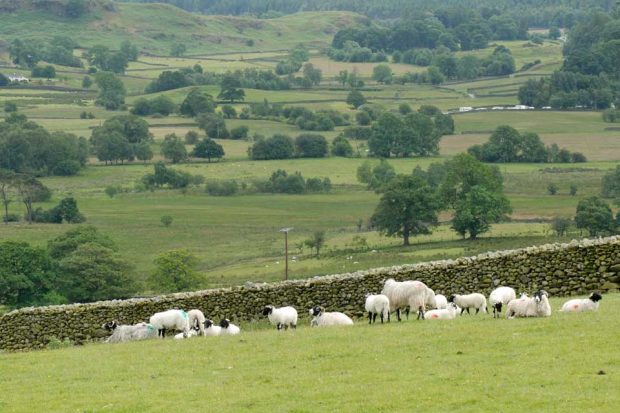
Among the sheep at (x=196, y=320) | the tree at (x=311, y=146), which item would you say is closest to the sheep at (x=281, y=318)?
the sheep at (x=196, y=320)

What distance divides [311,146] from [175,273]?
68552 mm

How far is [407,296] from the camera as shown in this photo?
941 inches

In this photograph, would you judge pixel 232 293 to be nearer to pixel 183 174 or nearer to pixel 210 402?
pixel 210 402

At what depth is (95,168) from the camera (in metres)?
123

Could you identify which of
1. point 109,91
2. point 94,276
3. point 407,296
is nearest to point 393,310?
point 407,296

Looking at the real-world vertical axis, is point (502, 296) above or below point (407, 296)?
below

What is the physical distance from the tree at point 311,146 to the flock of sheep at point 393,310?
100119 mm

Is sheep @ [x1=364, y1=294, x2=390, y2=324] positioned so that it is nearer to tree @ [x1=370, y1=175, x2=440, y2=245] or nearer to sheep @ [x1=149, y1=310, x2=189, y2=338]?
sheep @ [x1=149, y1=310, x2=189, y2=338]

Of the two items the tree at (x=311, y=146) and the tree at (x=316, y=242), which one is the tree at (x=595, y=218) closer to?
the tree at (x=316, y=242)

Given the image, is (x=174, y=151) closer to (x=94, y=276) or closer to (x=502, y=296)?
(x=94, y=276)

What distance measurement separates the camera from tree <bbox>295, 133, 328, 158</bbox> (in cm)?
12681

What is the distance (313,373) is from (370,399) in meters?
2.20

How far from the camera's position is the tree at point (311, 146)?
12681 centimetres

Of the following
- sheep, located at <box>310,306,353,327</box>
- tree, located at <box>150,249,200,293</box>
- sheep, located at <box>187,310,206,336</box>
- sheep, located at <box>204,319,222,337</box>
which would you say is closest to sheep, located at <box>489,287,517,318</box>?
sheep, located at <box>310,306,353,327</box>
